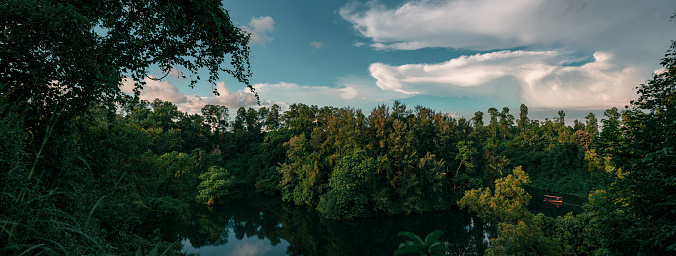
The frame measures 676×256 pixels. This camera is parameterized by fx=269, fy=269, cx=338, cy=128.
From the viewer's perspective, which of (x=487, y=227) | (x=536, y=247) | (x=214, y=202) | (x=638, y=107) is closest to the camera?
(x=638, y=107)

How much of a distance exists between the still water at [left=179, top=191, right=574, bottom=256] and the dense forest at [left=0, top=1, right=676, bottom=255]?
193 cm

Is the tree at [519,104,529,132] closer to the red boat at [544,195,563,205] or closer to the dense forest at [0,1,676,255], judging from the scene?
the dense forest at [0,1,676,255]

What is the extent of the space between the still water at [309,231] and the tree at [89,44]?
1555 cm

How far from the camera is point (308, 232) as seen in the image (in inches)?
885

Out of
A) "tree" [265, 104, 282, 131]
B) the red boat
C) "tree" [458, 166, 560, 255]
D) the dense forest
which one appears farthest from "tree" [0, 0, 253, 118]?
"tree" [265, 104, 282, 131]

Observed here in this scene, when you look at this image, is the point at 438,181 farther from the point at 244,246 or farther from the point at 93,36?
the point at 93,36

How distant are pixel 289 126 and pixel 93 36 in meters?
39.8

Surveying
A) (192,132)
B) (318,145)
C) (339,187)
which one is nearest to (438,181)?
(339,187)

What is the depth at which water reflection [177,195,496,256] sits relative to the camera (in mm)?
19062

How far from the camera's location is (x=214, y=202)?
31359 millimetres

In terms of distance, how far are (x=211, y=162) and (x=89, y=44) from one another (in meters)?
34.0

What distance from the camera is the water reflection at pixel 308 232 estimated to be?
19062 millimetres

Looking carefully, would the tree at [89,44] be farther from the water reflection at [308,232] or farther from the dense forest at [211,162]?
the water reflection at [308,232]

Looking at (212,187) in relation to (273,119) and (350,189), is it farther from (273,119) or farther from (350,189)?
(273,119)
